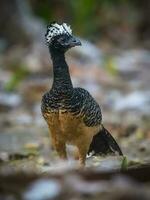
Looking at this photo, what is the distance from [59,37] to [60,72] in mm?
275

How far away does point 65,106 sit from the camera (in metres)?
5.31

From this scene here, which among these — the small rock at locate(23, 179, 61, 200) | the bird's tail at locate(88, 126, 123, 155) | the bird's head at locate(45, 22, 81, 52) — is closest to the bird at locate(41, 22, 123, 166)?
the bird's head at locate(45, 22, 81, 52)

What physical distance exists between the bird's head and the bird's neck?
87mm

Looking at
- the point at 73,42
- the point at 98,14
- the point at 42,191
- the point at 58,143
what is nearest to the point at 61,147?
the point at 58,143

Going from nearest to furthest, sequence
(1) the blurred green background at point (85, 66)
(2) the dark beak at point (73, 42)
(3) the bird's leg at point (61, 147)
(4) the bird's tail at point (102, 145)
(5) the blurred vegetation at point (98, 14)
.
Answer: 1. (2) the dark beak at point (73, 42)
2. (3) the bird's leg at point (61, 147)
3. (4) the bird's tail at point (102, 145)
4. (1) the blurred green background at point (85, 66)
5. (5) the blurred vegetation at point (98, 14)

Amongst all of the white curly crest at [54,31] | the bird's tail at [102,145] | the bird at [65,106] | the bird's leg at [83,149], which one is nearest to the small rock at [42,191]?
the bird at [65,106]

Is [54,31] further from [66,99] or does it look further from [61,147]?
[61,147]

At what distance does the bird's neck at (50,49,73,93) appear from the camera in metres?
5.41

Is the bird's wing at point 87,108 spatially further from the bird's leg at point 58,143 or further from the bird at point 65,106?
the bird's leg at point 58,143

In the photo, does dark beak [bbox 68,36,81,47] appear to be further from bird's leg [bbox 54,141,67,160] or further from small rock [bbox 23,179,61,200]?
small rock [bbox 23,179,61,200]

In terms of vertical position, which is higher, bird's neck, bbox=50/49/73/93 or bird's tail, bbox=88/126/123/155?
bird's neck, bbox=50/49/73/93

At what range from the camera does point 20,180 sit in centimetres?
295

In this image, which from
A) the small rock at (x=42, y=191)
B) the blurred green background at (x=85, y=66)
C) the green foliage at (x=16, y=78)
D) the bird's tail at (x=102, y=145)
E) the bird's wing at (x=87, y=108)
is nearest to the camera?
the small rock at (x=42, y=191)

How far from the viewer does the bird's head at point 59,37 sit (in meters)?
5.29
